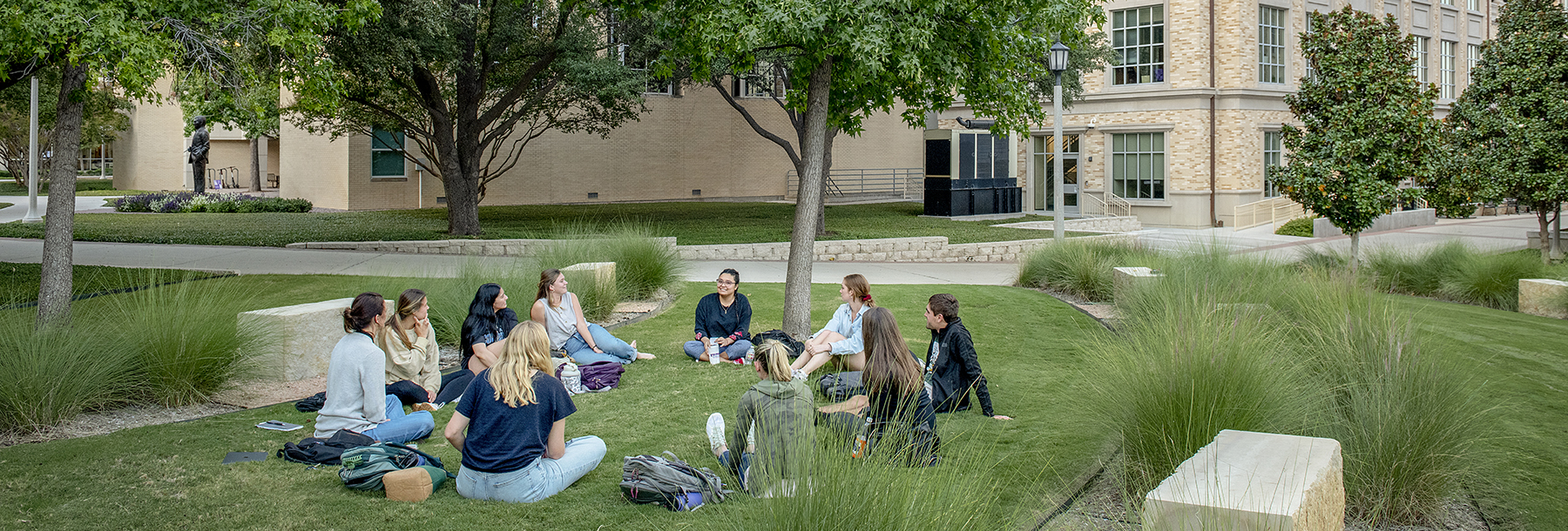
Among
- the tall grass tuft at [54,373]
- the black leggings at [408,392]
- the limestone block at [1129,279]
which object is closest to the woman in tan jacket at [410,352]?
the black leggings at [408,392]

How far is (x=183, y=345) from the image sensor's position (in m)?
7.44

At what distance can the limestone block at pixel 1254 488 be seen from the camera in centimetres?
358

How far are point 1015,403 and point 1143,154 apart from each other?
27.5 meters

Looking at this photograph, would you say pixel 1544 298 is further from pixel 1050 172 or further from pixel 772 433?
pixel 1050 172

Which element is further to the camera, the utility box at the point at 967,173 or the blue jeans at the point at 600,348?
the utility box at the point at 967,173

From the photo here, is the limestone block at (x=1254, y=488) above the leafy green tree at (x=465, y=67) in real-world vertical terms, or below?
below

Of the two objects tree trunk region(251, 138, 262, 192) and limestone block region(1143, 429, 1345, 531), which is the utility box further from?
tree trunk region(251, 138, 262, 192)

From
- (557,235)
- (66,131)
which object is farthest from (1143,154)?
(66,131)

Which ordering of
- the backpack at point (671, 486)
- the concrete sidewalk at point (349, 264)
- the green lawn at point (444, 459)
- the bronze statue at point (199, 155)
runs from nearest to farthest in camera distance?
the green lawn at point (444, 459) < the backpack at point (671, 486) < the concrete sidewalk at point (349, 264) < the bronze statue at point (199, 155)

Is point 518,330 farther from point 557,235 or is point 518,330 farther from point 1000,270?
point 1000,270

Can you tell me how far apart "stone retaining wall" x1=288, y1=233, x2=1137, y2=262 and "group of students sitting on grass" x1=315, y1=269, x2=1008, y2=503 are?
9.94 meters

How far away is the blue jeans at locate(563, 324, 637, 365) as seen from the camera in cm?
873

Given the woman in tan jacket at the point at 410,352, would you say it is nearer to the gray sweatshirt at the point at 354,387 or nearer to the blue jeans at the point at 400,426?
the blue jeans at the point at 400,426

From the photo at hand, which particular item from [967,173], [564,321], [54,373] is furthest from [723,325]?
[967,173]
